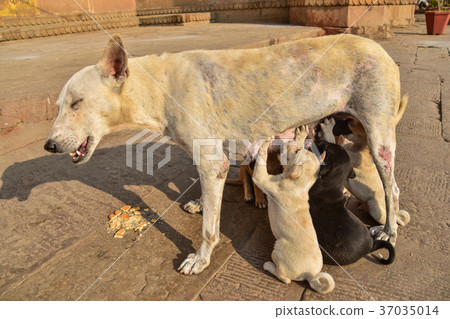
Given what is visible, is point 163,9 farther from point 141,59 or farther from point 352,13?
point 141,59

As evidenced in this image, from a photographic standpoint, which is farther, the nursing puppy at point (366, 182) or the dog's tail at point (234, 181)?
the dog's tail at point (234, 181)

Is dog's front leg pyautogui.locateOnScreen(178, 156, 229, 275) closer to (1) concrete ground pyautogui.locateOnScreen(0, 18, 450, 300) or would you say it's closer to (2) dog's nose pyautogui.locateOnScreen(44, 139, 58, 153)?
(1) concrete ground pyautogui.locateOnScreen(0, 18, 450, 300)

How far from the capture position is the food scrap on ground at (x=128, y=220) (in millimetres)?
3646

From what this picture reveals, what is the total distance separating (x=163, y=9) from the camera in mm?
15555

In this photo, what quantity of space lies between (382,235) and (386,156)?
736mm

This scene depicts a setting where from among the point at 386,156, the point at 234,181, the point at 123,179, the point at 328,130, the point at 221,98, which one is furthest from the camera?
the point at 123,179

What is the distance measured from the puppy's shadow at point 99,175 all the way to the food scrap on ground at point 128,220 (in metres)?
0.10

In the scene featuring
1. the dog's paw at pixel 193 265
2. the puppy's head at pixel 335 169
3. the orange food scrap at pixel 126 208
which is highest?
the puppy's head at pixel 335 169

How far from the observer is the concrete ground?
288cm

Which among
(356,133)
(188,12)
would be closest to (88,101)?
(356,133)

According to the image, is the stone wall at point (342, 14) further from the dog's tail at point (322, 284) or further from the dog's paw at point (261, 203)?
the dog's tail at point (322, 284)

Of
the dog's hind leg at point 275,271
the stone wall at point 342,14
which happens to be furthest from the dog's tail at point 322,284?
the stone wall at point 342,14

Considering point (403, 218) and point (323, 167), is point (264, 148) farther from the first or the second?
point (403, 218)

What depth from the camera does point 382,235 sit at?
333cm
